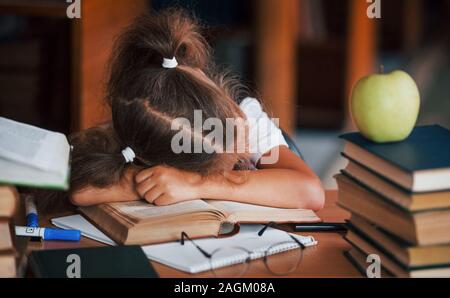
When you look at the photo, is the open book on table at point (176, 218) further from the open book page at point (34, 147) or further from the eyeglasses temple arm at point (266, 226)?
the open book page at point (34, 147)

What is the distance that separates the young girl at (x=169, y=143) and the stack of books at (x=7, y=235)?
11.7 inches

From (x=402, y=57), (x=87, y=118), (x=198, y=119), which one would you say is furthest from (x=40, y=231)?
(x=402, y=57)

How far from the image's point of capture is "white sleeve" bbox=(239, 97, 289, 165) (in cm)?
186

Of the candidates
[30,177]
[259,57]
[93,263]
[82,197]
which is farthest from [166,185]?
[259,57]

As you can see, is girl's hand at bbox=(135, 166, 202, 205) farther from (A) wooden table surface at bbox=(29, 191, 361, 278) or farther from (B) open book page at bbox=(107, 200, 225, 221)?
(A) wooden table surface at bbox=(29, 191, 361, 278)

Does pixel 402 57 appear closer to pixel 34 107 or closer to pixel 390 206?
pixel 34 107

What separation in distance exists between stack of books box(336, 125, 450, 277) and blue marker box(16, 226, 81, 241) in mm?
473

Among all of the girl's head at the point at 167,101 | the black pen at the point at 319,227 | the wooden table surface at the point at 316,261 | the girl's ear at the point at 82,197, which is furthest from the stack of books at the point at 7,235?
the black pen at the point at 319,227

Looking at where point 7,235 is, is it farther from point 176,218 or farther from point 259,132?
point 259,132

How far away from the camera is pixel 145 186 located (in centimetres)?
150

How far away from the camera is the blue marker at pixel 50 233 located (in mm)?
1393

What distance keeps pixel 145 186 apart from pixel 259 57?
2916 millimetres

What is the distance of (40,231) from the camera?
140 centimetres

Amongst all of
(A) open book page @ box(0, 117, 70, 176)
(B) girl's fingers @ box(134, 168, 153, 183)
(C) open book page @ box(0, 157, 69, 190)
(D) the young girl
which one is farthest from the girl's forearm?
(C) open book page @ box(0, 157, 69, 190)
